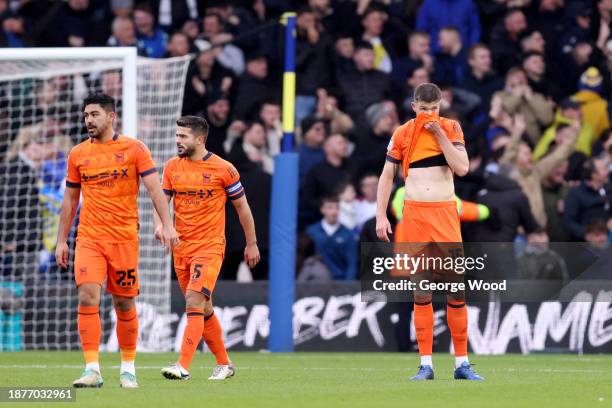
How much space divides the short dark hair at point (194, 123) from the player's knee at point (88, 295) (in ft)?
5.32

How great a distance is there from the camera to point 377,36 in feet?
63.8

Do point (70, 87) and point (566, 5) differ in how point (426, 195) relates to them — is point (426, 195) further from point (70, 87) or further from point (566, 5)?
point (566, 5)

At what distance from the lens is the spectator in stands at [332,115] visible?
709 inches

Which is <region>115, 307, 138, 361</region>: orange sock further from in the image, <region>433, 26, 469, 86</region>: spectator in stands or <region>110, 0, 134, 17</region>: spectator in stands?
<region>110, 0, 134, 17</region>: spectator in stands

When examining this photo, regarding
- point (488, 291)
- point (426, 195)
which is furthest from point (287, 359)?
point (426, 195)

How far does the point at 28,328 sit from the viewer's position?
16.6 meters

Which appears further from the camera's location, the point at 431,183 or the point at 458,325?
the point at 431,183

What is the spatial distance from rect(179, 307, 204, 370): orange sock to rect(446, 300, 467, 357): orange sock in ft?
6.27

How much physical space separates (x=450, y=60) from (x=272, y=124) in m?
2.67

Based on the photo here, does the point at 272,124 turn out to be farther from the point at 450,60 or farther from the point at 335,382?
the point at 335,382

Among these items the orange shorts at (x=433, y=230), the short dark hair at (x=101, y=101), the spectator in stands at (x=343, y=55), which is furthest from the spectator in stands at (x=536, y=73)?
the short dark hair at (x=101, y=101)

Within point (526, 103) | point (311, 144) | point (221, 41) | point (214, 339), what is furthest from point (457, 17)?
point (214, 339)

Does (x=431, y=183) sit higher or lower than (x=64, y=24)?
lower

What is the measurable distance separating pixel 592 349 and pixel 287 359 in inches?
148
